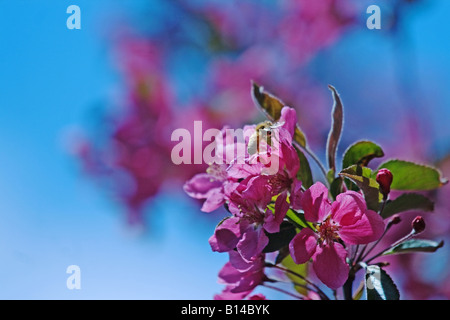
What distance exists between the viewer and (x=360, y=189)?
0.64 meters

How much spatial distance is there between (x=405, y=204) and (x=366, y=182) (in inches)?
4.0

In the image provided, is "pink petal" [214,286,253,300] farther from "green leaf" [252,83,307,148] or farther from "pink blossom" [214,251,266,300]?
"green leaf" [252,83,307,148]

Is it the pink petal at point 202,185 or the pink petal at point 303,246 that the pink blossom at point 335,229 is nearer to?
the pink petal at point 303,246

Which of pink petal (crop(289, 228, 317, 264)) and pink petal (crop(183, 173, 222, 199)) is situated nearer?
pink petal (crop(289, 228, 317, 264))

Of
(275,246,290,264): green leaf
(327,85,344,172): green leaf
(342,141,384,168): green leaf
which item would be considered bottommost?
(275,246,290,264): green leaf

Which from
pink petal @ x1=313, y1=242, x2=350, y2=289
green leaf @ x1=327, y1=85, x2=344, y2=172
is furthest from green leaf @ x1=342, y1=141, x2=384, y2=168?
pink petal @ x1=313, y1=242, x2=350, y2=289

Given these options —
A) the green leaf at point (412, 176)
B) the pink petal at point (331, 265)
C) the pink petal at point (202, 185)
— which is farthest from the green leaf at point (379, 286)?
→ the pink petal at point (202, 185)

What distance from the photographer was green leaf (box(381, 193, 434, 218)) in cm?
67

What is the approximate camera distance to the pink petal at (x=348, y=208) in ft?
1.89

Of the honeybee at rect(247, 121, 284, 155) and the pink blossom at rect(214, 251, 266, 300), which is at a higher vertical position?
the honeybee at rect(247, 121, 284, 155)

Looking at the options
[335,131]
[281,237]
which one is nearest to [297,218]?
[281,237]

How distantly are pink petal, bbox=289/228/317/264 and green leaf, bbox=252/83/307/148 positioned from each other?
17cm

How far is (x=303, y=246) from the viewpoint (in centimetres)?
58

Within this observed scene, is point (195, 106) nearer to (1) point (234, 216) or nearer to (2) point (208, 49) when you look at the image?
(2) point (208, 49)
